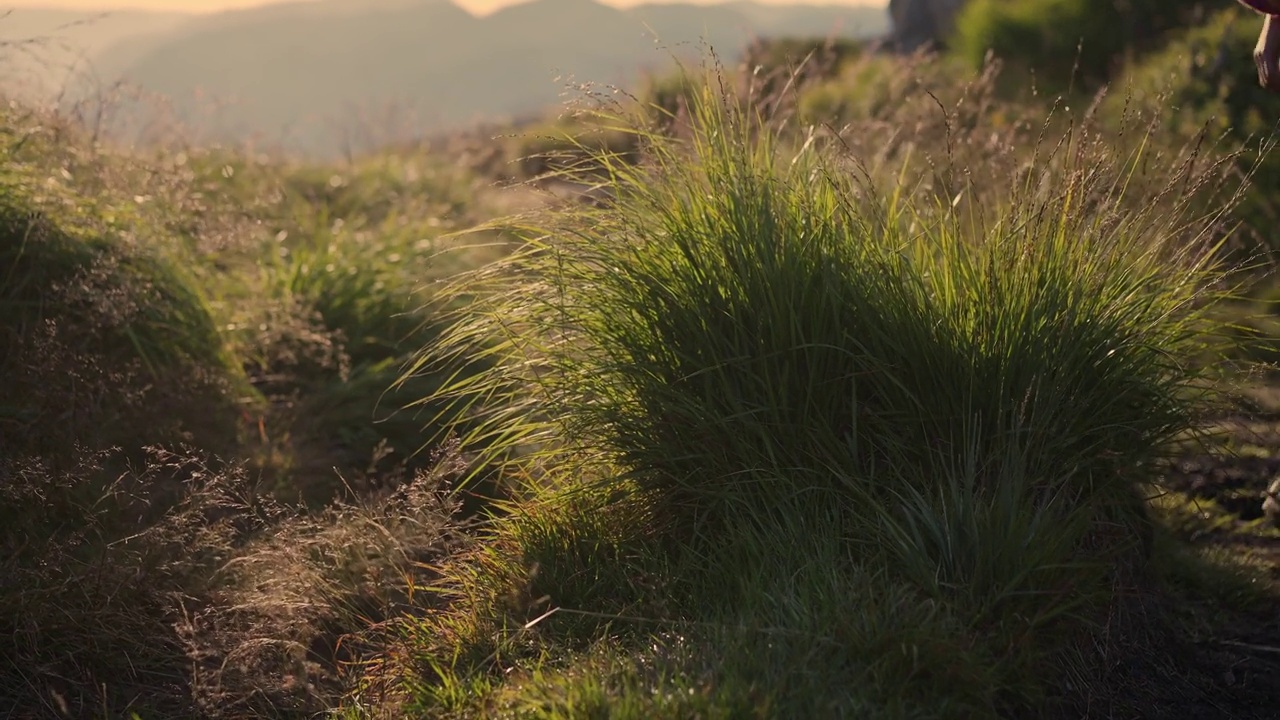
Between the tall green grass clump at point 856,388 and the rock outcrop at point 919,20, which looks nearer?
the tall green grass clump at point 856,388

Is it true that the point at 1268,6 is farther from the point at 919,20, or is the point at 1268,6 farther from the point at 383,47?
the point at 383,47

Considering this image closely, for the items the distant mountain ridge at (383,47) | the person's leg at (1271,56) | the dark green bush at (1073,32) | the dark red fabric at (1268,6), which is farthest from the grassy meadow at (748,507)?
the distant mountain ridge at (383,47)

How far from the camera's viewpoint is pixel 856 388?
10.3 feet

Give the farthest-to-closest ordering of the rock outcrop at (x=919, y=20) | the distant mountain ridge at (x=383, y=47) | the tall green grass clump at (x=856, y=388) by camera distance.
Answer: the distant mountain ridge at (x=383, y=47), the rock outcrop at (x=919, y=20), the tall green grass clump at (x=856, y=388)

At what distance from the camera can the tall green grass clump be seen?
2752 millimetres

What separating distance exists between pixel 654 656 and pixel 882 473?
858 mm

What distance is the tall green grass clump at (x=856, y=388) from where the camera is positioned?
275 centimetres

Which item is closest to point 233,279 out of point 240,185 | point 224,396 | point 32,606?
point 224,396

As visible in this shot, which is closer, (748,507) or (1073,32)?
(748,507)

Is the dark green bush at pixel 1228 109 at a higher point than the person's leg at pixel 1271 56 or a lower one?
lower

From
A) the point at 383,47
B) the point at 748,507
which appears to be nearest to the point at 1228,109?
the point at 748,507

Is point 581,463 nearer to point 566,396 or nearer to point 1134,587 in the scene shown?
point 566,396

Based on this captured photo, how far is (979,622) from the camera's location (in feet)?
8.59

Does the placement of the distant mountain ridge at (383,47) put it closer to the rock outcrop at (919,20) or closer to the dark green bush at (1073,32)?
the rock outcrop at (919,20)
